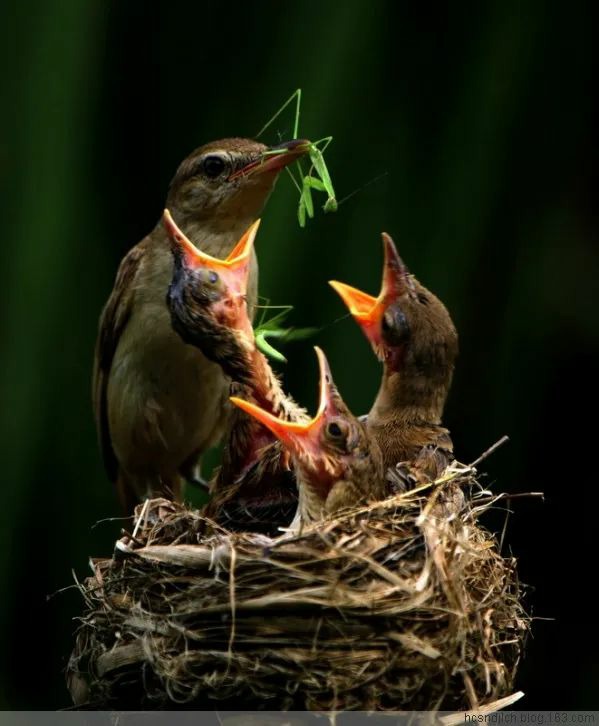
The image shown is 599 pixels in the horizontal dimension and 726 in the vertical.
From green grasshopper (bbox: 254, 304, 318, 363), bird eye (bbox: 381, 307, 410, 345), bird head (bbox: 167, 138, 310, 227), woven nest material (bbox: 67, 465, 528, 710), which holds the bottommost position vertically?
woven nest material (bbox: 67, 465, 528, 710)

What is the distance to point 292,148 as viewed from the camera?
3076mm

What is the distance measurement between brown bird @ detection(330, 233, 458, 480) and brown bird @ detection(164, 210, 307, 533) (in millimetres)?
197

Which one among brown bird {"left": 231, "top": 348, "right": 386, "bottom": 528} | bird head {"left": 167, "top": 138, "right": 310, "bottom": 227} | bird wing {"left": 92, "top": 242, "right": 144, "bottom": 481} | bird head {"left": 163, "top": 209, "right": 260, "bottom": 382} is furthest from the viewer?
bird wing {"left": 92, "top": 242, "right": 144, "bottom": 481}

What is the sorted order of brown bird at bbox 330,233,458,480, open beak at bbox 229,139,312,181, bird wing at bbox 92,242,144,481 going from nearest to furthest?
brown bird at bbox 330,233,458,480, open beak at bbox 229,139,312,181, bird wing at bbox 92,242,144,481

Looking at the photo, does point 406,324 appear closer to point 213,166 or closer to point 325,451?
point 325,451

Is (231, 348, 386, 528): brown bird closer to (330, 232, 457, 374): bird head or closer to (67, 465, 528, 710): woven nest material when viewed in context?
(67, 465, 528, 710): woven nest material

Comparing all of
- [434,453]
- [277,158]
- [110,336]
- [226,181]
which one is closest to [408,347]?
[434,453]

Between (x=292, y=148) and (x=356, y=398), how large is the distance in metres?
0.68

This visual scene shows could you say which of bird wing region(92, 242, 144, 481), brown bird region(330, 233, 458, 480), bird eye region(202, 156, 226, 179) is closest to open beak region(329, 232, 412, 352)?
brown bird region(330, 233, 458, 480)

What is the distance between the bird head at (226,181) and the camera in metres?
3.25

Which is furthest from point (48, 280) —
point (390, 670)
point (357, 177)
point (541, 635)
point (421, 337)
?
point (390, 670)

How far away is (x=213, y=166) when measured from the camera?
130 inches

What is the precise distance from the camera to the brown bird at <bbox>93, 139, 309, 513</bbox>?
3.33m

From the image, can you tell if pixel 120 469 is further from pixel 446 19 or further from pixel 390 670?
pixel 390 670
